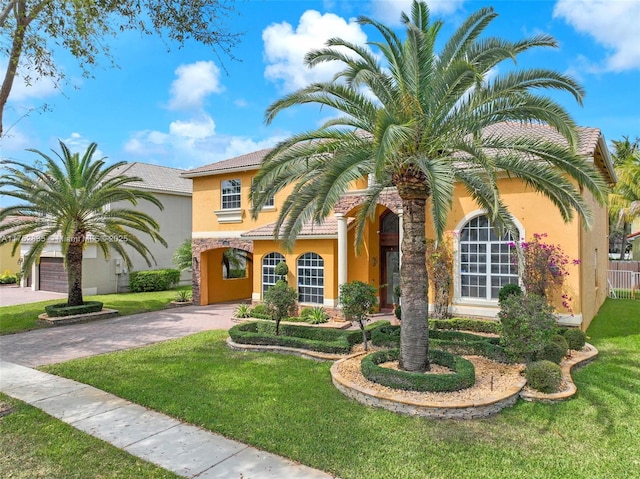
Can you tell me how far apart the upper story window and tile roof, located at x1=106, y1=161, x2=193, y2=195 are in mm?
9519

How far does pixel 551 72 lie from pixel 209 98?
10.5 meters

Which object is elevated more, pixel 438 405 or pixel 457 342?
pixel 457 342

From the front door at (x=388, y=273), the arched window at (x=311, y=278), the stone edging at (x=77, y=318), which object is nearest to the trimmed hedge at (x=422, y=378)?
the arched window at (x=311, y=278)

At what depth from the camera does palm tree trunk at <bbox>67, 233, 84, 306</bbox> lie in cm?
1692

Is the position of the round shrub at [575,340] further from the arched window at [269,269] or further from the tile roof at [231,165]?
the tile roof at [231,165]

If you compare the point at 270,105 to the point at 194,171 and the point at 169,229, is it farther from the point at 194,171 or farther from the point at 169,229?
the point at 169,229

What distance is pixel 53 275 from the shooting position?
26.1m

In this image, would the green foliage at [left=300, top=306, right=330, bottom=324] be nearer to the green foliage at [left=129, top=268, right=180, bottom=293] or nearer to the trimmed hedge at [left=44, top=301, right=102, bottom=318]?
the trimmed hedge at [left=44, top=301, right=102, bottom=318]

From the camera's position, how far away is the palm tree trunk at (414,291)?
8.20m

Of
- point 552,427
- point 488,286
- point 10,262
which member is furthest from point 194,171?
point 10,262

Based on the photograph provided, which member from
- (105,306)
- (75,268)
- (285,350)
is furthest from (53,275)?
(285,350)

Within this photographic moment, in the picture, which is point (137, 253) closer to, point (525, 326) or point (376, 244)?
point (376, 244)

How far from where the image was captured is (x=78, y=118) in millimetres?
12555

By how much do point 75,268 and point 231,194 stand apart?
7528 mm
